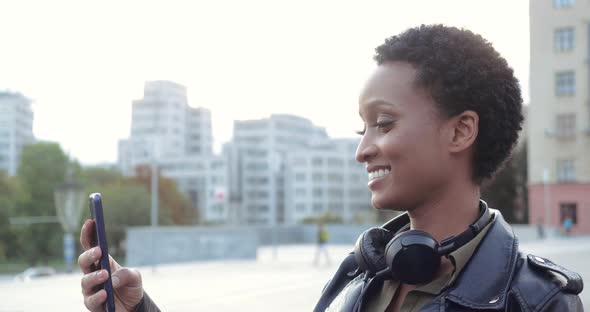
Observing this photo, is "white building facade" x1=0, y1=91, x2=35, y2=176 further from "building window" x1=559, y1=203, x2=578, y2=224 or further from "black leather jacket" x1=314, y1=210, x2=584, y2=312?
"black leather jacket" x1=314, y1=210, x2=584, y2=312

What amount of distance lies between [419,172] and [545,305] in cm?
40

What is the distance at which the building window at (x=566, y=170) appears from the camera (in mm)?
48844

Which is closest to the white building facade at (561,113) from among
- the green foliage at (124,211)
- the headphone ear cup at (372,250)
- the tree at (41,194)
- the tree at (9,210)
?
the green foliage at (124,211)

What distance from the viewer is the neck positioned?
1.78m

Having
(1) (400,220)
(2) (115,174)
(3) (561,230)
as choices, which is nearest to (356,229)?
(3) (561,230)

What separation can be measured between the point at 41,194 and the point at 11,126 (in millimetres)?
75417

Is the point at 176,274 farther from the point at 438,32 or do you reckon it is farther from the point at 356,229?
the point at 356,229

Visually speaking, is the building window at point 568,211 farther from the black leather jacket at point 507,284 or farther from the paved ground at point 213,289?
the black leather jacket at point 507,284

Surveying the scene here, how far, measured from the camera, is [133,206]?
6253 cm

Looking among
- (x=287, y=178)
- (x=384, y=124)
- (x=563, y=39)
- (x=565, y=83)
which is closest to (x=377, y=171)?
(x=384, y=124)

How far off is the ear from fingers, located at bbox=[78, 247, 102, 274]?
2.66ft

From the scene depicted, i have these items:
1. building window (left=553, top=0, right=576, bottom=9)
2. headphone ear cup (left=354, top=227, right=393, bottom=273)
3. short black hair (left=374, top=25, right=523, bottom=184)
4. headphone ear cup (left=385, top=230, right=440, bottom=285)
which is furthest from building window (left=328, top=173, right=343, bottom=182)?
headphone ear cup (left=385, top=230, right=440, bottom=285)

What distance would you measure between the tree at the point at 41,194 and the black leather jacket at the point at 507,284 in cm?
5965

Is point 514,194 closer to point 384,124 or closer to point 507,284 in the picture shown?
point 384,124
